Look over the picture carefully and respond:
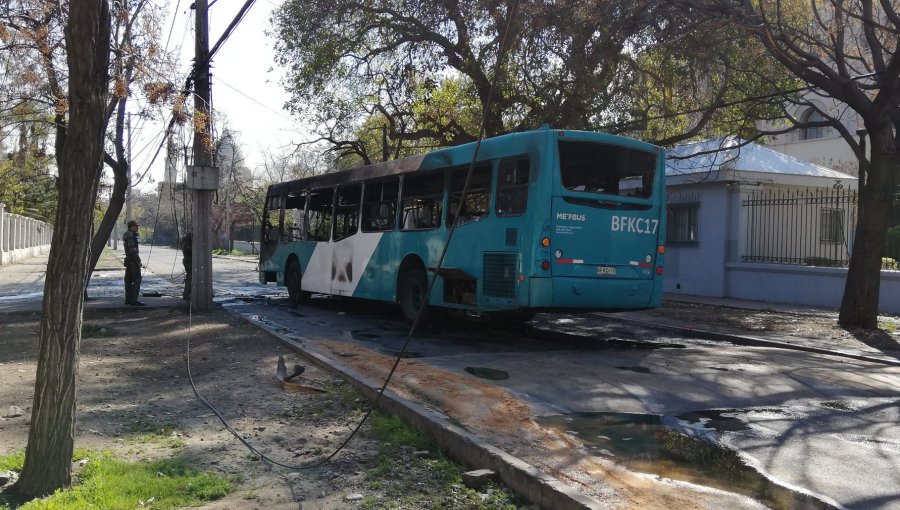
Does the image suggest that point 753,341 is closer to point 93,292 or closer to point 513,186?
point 513,186

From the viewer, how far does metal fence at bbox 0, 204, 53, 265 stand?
35812 mm

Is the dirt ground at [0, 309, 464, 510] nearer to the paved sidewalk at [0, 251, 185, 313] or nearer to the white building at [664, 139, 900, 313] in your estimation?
the paved sidewalk at [0, 251, 185, 313]

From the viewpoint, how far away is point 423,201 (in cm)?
1254

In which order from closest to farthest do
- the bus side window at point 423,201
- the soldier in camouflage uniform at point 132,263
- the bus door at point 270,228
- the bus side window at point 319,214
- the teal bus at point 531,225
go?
the teal bus at point 531,225 → the bus side window at point 423,201 → the soldier in camouflage uniform at point 132,263 → the bus side window at point 319,214 → the bus door at point 270,228

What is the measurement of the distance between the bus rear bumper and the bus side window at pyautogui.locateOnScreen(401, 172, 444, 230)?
107 inches

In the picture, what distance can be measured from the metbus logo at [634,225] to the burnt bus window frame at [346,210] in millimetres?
5799

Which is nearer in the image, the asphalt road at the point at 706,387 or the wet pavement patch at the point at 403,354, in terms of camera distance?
the asphalt road at the point at 706,387

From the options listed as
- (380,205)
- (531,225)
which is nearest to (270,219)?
(380,205)

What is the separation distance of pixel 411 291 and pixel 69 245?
8566 mm

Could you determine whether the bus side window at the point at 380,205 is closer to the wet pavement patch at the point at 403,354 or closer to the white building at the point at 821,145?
the wet pavement patch at the point at 403,354

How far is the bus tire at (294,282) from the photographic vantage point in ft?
56.9

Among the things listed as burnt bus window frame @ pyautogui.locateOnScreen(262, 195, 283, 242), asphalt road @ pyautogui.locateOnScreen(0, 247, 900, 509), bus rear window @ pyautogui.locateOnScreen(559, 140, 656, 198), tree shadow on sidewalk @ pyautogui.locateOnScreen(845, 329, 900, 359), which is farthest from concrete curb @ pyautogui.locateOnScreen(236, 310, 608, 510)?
burnt bus window frame @ pyautogui.locateOnScreen(262, 195, 283, 242)

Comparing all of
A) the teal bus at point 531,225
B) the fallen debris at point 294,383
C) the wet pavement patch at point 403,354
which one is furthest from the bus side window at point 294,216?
the fallen debris at point 294,383

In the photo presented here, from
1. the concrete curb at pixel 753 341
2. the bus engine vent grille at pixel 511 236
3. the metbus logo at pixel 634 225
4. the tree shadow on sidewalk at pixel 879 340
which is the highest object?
the metbus logo at pixel 634 225
